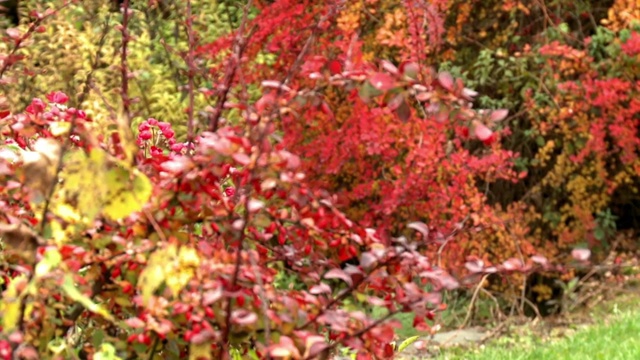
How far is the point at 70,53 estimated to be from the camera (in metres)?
8.51

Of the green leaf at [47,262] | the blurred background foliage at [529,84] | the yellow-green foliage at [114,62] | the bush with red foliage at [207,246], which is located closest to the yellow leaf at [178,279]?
the bush with red foliage at [207,246]

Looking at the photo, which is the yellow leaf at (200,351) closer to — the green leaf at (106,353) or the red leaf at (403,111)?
the green leaf at (106,353)

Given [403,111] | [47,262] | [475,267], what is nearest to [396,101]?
[403,111]

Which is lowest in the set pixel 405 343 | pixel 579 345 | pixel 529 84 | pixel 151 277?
pixel 579 345

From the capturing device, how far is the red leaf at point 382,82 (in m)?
1.92

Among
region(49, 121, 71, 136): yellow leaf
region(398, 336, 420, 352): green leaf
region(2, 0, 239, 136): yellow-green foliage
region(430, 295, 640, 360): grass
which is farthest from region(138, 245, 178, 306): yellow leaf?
region(2, 0, 239, 136): yellow-green foliage

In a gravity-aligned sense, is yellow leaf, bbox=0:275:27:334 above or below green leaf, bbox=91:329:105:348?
above

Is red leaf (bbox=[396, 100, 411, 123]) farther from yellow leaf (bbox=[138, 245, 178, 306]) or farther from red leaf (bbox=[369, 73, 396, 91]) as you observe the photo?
yellow leaf (bbox=[138, 245, 178, 306])

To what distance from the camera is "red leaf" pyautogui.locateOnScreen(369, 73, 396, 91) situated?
6.29ft

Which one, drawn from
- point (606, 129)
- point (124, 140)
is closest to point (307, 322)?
point (124, 140)

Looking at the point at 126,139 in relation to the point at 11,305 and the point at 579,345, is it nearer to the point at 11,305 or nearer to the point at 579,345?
the point at 11,305

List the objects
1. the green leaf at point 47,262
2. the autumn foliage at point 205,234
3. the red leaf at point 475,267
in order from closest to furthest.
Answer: the green leaf at point 47,262, the autumn foliage at point 205,234, the red leaf at point 475,267

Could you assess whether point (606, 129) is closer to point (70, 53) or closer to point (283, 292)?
point (70, 53)

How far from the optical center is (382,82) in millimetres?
1918
